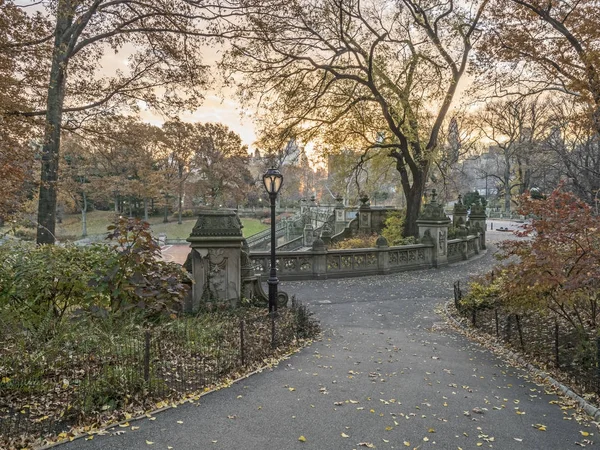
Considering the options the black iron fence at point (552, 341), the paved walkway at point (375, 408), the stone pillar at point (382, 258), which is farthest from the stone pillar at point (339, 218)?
the paved walkway at point (375, 408)

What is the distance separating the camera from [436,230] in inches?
737

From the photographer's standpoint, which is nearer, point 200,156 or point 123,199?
point 200,156

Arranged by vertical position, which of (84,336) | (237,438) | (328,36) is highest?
(328,36)

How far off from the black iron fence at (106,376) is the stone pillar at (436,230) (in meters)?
14.2

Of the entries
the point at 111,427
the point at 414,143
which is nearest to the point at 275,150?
the point at 414,143

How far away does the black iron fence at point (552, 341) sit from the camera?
5305 mm

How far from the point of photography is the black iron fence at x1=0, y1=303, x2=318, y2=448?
13.5 ft

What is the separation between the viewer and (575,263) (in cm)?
618

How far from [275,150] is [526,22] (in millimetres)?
12314

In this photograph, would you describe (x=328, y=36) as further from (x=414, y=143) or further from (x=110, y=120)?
(x=110, y=120)

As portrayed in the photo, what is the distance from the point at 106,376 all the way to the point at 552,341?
7.08 meters

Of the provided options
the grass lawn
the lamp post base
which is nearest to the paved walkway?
the lamp post base

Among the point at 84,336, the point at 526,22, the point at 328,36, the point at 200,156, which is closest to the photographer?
the point at 84,336

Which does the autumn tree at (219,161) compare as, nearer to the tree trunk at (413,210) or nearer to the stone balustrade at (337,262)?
the tree trunk at (413,210)
